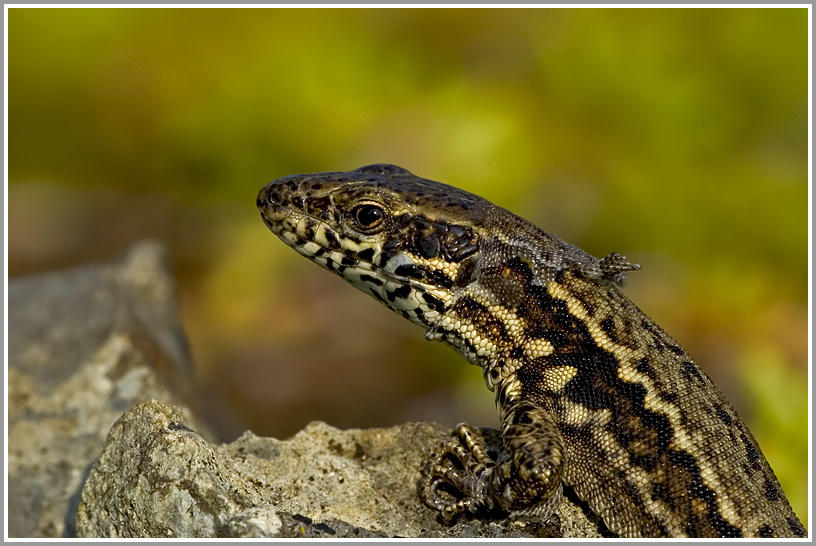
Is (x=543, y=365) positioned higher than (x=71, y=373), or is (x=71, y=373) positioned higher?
A: (x=71, y=373)

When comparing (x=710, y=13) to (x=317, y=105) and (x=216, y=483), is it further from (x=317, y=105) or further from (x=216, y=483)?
(x=216, y=483)

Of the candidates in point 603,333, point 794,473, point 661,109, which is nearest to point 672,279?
point 661,109

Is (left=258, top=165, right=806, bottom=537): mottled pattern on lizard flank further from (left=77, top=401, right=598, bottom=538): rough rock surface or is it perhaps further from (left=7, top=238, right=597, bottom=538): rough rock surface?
(left=7, top=238, right=597, bottom=538): rough rock surface

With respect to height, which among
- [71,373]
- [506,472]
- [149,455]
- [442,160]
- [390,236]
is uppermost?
[442,160]

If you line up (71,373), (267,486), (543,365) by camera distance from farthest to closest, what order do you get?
(71,373), (543,365), (267,486)

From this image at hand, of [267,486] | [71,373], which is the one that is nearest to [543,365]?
[267,486]

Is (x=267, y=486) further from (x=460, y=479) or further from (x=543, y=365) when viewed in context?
(x=543, y=365)

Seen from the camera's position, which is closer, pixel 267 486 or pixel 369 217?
pixel 267 486
